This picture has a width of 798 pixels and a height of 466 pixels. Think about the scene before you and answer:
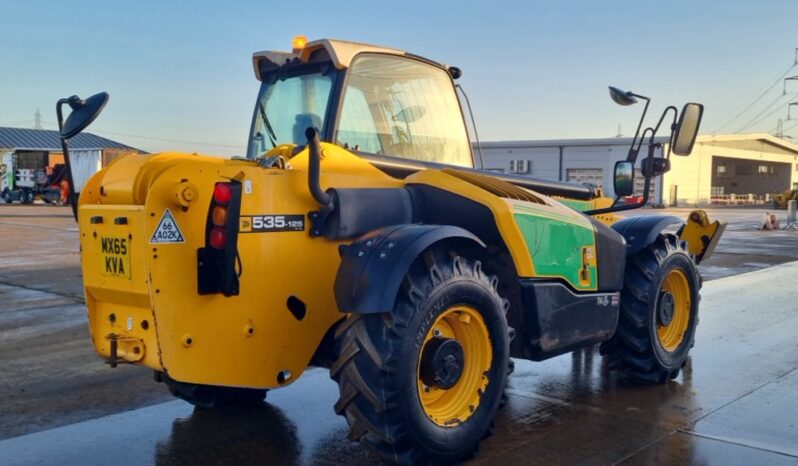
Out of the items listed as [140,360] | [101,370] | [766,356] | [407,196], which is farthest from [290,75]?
[766,356]

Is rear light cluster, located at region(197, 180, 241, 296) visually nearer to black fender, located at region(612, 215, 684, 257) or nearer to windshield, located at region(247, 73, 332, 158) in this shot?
windshield, located at region(247, 73, 332, 158)

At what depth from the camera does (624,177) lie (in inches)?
209

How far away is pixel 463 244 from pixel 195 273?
1468mm

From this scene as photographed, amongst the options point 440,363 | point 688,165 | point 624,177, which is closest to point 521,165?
point 688,165

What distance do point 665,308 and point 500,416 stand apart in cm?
165

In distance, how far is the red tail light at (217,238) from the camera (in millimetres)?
3516

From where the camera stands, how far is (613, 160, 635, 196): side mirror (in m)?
5.31

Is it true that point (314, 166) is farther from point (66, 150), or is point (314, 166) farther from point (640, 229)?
point (640, 229)

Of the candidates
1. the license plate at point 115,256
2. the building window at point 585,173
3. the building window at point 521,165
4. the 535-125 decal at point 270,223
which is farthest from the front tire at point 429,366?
the building window at point 585,173

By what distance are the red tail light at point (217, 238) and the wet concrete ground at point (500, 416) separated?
1.36 metres

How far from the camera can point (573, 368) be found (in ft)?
20.8

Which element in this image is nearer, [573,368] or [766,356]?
[573,368]

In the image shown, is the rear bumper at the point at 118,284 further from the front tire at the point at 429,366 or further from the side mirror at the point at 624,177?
the side mirror at the point at 624,177

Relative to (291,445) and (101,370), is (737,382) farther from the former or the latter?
(101,370)
